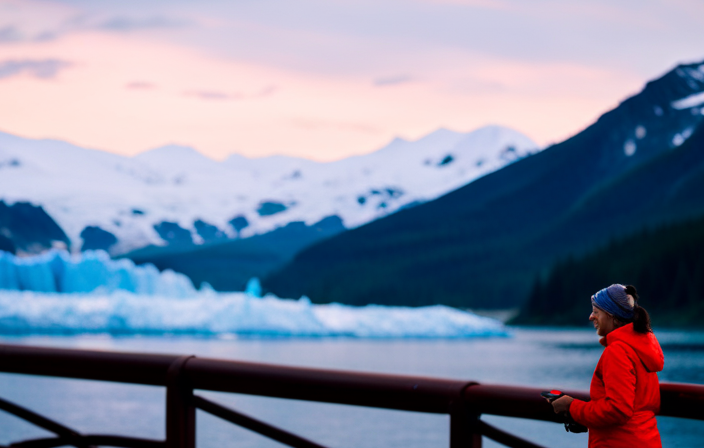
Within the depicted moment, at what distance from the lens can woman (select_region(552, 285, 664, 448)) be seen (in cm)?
327

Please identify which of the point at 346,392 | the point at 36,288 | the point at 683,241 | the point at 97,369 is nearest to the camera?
the point at 346,392

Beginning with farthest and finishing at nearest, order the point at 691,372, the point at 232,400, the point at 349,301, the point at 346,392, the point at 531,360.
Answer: the point at 349,301 < the point at 531,360 < the point at 691,372 < the point at 232,400 < the point at 346,392

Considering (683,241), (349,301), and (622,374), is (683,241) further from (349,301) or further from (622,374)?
(622,374)

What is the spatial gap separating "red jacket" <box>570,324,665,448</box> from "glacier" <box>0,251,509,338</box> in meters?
69.1

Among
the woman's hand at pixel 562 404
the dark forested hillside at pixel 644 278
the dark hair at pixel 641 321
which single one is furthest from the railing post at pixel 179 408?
the dark forested hillside at pixel 644 278

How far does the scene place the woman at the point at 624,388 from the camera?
327 cm

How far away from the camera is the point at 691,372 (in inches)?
2094

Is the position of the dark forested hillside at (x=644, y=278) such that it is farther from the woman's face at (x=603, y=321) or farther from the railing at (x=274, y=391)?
the woman's face at (x=603, y=321)

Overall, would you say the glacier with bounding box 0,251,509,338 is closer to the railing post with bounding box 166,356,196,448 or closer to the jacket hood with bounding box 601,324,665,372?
the railing post with bounding box 166,356,196,448

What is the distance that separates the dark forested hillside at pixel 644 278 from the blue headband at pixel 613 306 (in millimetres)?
120619

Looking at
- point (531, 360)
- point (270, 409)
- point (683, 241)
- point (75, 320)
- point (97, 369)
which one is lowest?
point (97, 369)

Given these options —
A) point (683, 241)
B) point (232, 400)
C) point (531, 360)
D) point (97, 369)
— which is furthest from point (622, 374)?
point (683, 241)

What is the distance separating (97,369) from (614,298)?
244 cm

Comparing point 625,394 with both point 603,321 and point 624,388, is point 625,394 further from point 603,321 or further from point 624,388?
point 603,321
